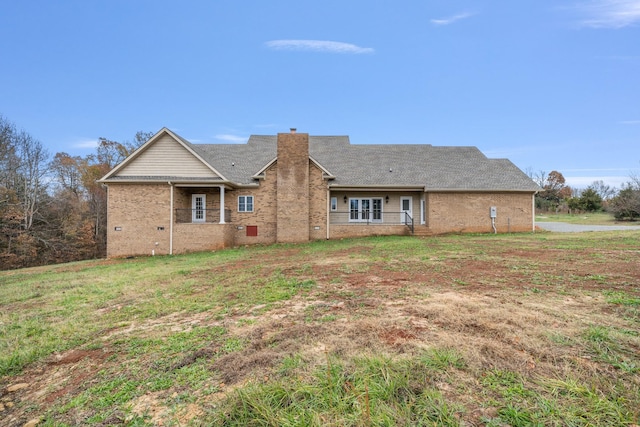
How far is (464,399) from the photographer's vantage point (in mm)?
2404

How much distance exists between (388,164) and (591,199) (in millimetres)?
42427

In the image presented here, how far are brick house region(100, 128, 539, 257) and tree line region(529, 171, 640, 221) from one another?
4564mm

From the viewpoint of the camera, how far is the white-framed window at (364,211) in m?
21.1

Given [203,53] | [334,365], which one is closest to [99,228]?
[203,53]

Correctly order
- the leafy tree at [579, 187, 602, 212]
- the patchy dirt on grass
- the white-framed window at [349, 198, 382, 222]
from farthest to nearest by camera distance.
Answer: the leafy tree at [579, 187, 602, 212] → the white-framed window at [349, 198, 382, 222] → the patchy dirt on grass

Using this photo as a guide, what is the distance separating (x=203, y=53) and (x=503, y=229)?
24.5 metres

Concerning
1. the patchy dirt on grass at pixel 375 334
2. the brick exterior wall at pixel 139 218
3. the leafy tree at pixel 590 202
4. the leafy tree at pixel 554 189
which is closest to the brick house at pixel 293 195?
the brick exterior wall at pixel 139 218

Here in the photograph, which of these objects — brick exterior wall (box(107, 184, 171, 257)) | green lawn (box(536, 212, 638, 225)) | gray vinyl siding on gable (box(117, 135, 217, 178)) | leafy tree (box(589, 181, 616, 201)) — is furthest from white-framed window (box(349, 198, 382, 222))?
leafy tree (box(589, 181, 616, 201))

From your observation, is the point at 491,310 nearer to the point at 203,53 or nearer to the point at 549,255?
the point at 549,255

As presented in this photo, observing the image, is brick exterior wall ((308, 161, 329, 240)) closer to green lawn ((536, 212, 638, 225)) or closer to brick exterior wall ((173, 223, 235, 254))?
brick exterior wall ((173, 223, 235, 254))

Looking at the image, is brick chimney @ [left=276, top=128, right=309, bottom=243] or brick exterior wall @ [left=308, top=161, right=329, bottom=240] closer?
brick chimney @ [left=276, top=128, right=309, bottom=243]

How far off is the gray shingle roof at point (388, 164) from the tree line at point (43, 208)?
16.7m

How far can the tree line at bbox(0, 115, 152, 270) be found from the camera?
24547 millimetres

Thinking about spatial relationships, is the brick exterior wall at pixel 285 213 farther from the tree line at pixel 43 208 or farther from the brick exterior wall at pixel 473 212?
the tree line at pixel 43 208
